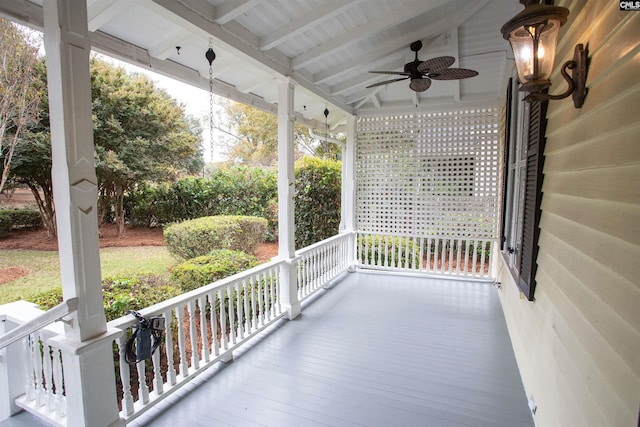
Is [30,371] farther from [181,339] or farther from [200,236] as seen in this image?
[200,236]

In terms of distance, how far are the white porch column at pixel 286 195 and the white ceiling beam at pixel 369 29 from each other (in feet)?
1.06

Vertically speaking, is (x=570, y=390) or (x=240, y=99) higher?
(x=240, y=99)

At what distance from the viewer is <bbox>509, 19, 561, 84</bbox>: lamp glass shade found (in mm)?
1380

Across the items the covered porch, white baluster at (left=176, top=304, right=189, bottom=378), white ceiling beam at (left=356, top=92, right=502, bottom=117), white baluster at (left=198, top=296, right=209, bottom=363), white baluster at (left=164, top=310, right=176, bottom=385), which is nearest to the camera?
the covered porch

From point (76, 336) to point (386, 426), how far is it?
195 cm

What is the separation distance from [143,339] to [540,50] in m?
2.67

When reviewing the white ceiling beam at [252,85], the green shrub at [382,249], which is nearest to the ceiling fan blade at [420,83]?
the white ceiling beam at [252,85]

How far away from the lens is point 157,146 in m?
7.65

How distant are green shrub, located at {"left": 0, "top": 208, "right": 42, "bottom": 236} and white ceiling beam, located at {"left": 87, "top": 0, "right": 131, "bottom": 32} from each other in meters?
5.53

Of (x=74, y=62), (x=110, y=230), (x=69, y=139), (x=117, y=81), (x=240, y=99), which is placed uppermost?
(x=117, y=81)

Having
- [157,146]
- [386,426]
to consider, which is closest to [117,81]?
[157,146]

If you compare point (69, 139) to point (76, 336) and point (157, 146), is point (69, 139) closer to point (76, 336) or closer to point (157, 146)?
point (76, 336)

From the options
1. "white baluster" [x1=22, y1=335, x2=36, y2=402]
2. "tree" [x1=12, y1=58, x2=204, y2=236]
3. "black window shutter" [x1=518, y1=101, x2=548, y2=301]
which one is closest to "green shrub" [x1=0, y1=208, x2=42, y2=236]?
"tree" [x1=12, y1=58, x2=204, y2=236]

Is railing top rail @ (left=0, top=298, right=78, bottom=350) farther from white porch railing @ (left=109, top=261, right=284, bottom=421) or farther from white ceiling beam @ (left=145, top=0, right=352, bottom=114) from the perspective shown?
white ceiling beam @ (left=145, top=0, right=352, bottom=114)
